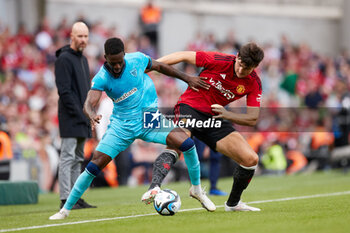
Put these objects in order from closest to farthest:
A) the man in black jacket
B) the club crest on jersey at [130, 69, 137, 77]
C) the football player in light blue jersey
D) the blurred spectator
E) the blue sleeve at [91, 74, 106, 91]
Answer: the blue sleeve at [91, 74, 106, 91], the football player in light blue jersey, the club crest on jersey at [130, 69, 137, 77], the man in black jacket, the blurred spectator

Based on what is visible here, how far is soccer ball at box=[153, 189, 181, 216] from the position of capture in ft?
24.8

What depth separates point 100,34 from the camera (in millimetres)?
21219

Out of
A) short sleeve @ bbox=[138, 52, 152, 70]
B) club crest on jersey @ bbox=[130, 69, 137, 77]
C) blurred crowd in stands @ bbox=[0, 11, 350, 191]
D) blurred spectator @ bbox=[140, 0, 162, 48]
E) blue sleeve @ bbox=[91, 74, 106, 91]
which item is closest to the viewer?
blue sleeve @ bbox=[91, 74, 106, 91]

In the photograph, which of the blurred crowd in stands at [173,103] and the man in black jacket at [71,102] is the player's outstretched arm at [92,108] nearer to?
the man in black jacket at [71,102]

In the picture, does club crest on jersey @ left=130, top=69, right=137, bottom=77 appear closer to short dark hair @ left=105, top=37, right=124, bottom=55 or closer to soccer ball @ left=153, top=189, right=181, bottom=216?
short dark hair @ left=105, top=37, right=124, bottom=55

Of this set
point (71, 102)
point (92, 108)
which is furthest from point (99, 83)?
point (71, 102)

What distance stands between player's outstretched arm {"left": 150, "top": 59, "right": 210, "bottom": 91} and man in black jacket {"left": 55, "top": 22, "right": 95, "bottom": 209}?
6.78 ft

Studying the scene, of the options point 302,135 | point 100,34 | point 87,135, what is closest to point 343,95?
point 302,135

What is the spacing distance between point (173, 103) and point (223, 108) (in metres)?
9.59

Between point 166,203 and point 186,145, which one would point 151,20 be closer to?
point 186,145

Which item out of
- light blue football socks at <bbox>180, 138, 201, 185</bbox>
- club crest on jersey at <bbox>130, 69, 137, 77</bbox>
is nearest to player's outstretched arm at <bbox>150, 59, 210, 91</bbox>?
club crest on jersey at <bbox>130, 69, 137, 77</bbox>

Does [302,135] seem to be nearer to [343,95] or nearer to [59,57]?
[343,95]

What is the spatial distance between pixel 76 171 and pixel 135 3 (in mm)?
17274

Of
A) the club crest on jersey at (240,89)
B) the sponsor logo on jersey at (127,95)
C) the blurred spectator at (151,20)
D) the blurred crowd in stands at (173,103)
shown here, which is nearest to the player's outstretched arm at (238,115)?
the club crest on jersey at (240,89)
